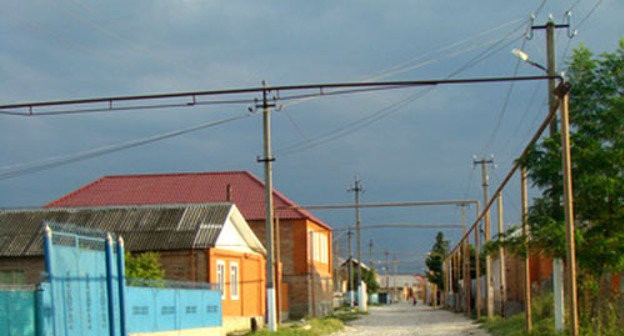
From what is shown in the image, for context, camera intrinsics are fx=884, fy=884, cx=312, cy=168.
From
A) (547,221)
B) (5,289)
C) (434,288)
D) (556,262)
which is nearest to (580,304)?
(556,262)

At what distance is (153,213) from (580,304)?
55.7ft

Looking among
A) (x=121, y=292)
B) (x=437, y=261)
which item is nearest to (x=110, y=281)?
(x=121, y=292)

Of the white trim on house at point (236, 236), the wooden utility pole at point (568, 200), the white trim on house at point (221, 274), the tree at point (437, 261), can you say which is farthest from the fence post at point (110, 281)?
the tree at point (437, 261)

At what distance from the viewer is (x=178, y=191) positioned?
5091 cm

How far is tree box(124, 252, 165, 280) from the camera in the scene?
90.1ft

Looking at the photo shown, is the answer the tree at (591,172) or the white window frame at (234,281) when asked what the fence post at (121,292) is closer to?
the tree at (591,172)

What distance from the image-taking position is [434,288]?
4050 inches

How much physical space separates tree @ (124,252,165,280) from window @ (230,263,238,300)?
5.22 meters

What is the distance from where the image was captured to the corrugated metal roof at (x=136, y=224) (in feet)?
102

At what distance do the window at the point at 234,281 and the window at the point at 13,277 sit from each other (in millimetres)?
7743

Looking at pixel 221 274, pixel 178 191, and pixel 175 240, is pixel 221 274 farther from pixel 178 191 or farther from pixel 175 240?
pixel 178 191

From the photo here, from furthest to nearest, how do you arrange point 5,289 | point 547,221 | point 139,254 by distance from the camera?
point 139,254 → point 547,221 → point 5,289

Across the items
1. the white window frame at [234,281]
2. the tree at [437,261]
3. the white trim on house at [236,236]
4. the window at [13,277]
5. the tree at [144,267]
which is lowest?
the tree at [437,261]

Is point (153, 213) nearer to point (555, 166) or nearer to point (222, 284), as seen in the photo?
point (222, 284)
